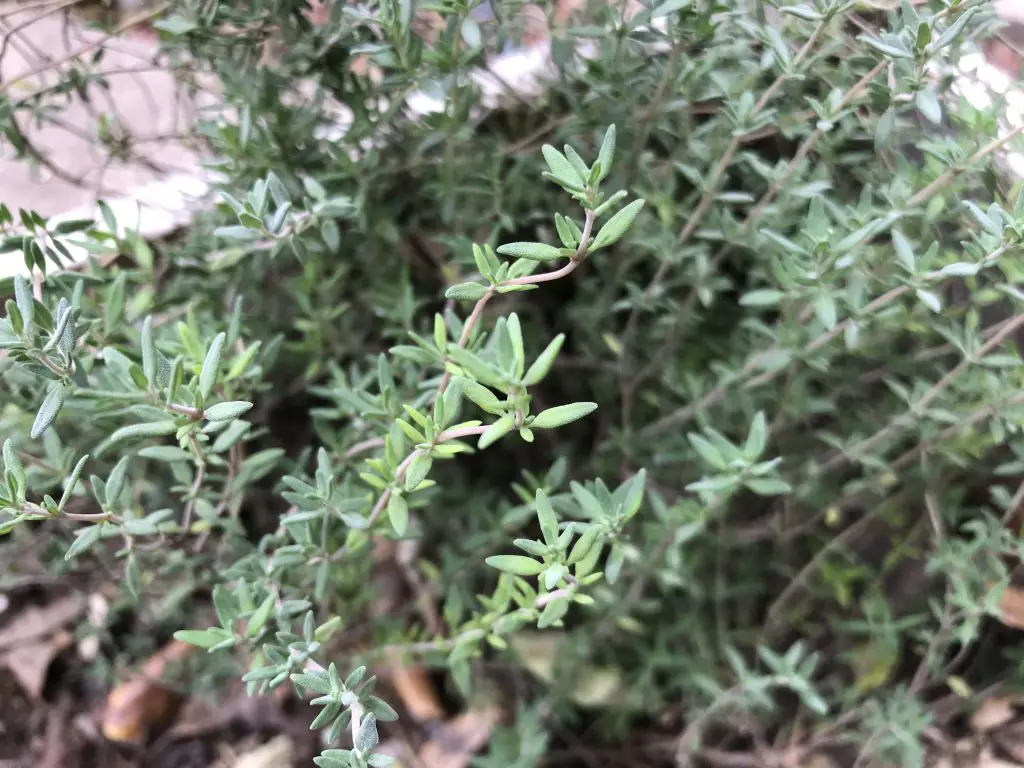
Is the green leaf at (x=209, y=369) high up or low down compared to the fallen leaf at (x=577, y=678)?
up

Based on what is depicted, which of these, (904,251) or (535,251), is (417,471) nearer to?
(535,251)

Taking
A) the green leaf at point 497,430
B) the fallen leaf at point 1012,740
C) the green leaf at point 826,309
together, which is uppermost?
the green leaf at point 497,430

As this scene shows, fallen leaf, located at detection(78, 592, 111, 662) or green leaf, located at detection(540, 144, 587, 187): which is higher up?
green leaf, located at detection(540, 144, 587, 187)

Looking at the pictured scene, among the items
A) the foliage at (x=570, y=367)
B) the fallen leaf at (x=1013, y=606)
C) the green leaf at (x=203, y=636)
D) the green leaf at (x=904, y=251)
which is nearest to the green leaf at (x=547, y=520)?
the foliage at (x=570, y=367)

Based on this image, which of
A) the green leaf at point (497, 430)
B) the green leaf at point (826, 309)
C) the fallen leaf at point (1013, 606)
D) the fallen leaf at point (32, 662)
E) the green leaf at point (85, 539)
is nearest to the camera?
the green leaf at point (497, 430)

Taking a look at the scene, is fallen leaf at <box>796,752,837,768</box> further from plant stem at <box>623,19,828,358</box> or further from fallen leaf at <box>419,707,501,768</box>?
plant stem at <box>623,19,828,358</box>

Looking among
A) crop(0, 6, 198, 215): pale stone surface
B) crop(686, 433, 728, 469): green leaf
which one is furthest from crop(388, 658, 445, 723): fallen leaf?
crop(0, 6, 198, 215): pale stone surface

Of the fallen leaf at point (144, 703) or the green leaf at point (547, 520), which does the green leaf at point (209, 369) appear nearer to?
the green leaf at point (547, 520)

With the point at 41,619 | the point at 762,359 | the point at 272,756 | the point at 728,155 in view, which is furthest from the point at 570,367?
the point at 41,619
